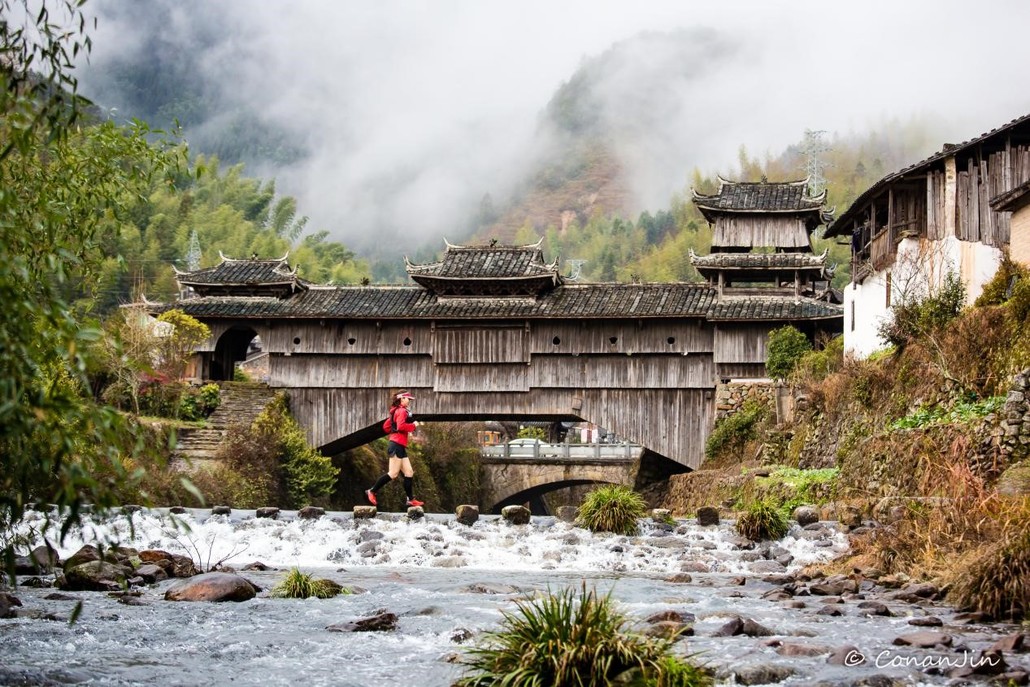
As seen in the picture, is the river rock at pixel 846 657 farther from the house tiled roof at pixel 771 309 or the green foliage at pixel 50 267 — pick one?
the house tiled roof at pixel 771 309

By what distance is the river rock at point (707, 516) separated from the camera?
19734 millimetres

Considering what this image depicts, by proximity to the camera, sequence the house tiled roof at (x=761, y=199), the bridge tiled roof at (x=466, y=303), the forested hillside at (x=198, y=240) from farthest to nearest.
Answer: the forested hillside at (x=198, y=240), the house tiled roof at (x=761, y=199), the bridge tiled roof at (x=466, y=303)

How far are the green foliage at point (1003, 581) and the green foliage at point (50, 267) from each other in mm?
7064

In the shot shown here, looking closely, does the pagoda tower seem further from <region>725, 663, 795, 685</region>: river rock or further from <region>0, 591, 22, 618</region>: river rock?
<region>725, 663, 795, 685</region>: river rock

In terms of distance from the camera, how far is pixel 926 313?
21.6m

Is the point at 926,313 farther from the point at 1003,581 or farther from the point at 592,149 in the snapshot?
the point at 592,149

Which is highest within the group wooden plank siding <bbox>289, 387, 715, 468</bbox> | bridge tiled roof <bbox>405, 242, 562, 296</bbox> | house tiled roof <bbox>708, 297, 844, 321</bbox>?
bridge tiled roof <bbox>405, 242, 562, 296</bbox>

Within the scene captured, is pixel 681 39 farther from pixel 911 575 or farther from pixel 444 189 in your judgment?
pixel 911 575

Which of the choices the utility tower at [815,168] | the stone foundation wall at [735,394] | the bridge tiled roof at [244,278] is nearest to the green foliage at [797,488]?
the stone foundation wall at [735,394]

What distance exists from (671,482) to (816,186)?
59.5 meters

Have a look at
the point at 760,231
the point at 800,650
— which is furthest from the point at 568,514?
the point at 760,231

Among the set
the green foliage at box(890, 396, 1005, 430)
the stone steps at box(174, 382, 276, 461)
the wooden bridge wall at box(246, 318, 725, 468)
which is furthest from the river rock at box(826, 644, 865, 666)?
the wooden bridge wall at box(246, 318, 725, 468)

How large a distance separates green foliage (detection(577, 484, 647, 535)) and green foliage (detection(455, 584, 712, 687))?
11.7m

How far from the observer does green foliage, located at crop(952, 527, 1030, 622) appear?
10039 mm
